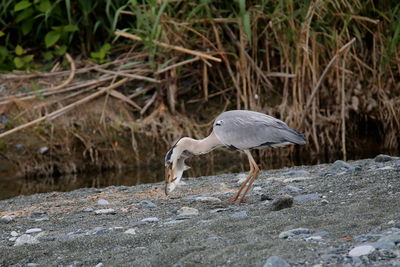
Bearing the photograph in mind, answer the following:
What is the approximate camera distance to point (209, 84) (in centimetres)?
972

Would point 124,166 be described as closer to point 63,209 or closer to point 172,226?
point 63,209

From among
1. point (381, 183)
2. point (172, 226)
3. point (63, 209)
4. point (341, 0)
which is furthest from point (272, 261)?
point (341, 0)

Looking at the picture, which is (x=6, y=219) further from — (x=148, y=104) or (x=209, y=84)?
(x=209, y=84)

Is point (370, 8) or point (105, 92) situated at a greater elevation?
point (370, 8)

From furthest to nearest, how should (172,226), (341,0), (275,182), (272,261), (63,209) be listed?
(341,0), (275,182), (63,209), (172,226), (272,261)

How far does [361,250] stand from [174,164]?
265 centimetres

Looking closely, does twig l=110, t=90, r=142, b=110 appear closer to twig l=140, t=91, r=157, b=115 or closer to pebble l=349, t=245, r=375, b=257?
twig l=140, t=91, r=157, b=115

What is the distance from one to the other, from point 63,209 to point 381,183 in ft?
8.45

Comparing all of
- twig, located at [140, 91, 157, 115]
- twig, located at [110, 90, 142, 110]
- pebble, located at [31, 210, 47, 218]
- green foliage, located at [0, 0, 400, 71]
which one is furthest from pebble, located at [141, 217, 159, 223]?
twig, located at [110, 90, 142, 110]

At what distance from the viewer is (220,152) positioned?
932 centimetres

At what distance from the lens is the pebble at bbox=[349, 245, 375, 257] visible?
3.21 meters

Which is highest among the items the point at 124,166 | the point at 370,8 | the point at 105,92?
the point at 370,8

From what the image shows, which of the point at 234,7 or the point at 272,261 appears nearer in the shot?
the point at 272,261

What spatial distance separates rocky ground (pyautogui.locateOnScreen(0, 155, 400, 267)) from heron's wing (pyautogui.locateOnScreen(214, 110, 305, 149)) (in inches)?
16.9
